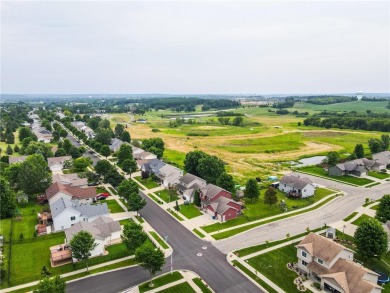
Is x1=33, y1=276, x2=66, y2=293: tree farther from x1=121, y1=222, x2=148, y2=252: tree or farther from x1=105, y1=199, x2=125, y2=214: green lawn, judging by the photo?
x1=105, y1=199, x2=125, y2=214: green lawn

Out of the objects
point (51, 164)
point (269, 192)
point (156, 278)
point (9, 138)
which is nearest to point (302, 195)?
point (269, 192)

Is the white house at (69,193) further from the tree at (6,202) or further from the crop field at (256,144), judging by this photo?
the crop field at (256,144)

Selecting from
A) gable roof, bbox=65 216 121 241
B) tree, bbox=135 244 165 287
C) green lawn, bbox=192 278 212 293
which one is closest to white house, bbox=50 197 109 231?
gable roof, bbox=65 216 121 241

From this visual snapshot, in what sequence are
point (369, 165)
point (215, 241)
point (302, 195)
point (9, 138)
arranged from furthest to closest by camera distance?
point (9, 138) < point (369, 165) < point (302, 195) < point (215, 241)

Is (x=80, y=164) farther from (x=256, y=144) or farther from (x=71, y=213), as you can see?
(x=256, y=144)

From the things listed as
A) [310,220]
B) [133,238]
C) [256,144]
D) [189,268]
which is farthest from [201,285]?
[256,144]

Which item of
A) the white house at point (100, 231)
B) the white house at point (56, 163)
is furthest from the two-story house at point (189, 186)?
the white house at point (56, 163)

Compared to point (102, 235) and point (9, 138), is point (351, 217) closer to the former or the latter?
point (102, 235)

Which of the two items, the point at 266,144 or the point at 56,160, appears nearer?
the point at 56,160
